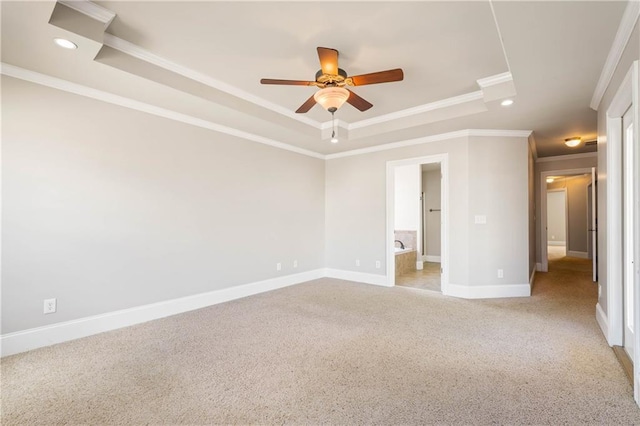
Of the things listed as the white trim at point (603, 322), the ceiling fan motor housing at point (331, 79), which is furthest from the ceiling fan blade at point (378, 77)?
the white trim at point (603, 322)

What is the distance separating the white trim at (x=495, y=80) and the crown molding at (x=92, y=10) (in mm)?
3403

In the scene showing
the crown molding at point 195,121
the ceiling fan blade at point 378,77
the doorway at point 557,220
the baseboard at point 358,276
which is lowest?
the baseboard at point 358,276

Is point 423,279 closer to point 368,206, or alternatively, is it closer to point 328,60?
point 368,206

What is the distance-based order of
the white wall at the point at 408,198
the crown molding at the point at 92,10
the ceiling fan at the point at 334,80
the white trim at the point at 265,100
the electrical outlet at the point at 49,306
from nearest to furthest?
the crown molding at the point at 92,10 < the ceiling fan at the point at 334,80 < the white trim at the point at 265,100 < the electrical outlet at the point at 49,306 < the white wall at the point at 408,198

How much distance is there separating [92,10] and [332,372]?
3.16 m

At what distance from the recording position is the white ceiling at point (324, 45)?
206cm

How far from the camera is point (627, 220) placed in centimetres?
255

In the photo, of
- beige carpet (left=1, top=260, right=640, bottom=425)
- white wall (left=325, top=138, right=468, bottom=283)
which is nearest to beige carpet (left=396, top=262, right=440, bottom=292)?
white wall (left=325, top=138, right=468, bottom=283)

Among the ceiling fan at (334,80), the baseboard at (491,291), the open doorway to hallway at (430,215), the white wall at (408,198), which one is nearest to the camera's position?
the ceiling fan at (334,80)

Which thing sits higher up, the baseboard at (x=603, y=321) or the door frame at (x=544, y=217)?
the door frame at (x=544, y=217)

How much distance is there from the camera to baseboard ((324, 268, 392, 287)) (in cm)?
513

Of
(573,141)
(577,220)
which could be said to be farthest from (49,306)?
(577,220)

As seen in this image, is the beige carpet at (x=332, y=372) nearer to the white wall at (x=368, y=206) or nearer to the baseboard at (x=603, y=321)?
the baseboard at (x=603, y=321)

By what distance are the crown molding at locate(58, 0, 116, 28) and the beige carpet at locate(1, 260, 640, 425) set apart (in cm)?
264
